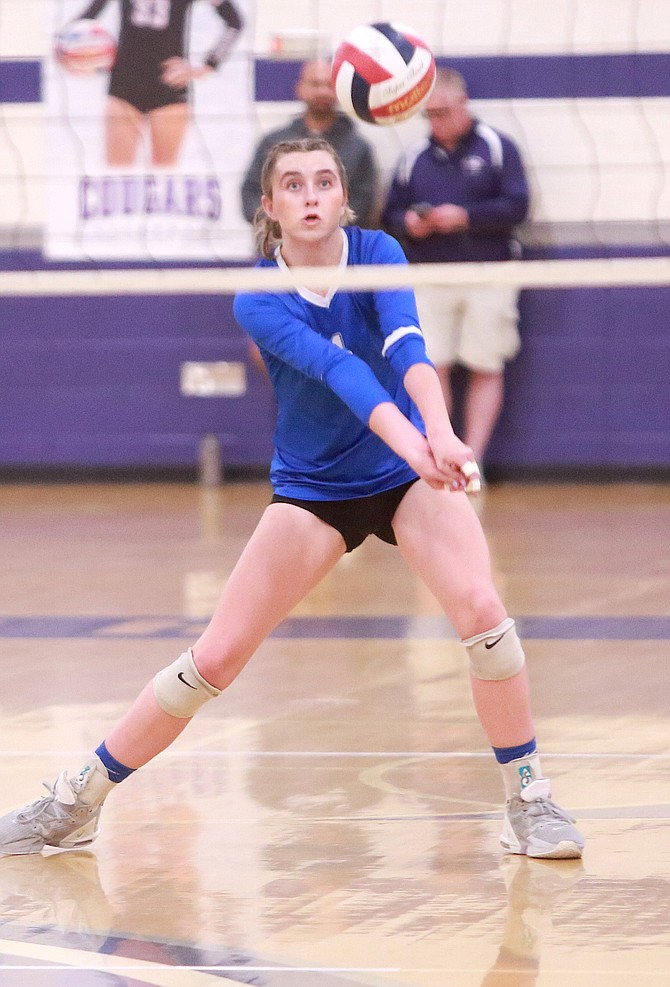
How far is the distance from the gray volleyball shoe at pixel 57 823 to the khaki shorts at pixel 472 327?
6475 millimetres

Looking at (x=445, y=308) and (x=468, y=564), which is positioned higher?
(x=468, y=564)

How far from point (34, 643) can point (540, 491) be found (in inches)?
191

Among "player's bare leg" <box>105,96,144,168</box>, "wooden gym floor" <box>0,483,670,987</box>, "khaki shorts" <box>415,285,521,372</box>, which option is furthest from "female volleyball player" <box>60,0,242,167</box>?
"wooden gym floor" <box>0,483,670,987</box>

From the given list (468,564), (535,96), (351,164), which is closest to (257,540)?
(468,564)

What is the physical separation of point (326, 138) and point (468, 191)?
2.88ft

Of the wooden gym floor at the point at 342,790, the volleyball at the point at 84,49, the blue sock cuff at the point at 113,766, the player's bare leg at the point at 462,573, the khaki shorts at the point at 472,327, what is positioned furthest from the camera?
the volleyball at the point at 84,49

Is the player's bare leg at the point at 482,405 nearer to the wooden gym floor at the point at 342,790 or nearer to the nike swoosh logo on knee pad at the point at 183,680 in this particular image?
the wooden gym floor at the point at 342,790

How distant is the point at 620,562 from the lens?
768cm

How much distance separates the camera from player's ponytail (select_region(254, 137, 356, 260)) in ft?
12.1

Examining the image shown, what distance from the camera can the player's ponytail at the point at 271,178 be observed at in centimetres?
369

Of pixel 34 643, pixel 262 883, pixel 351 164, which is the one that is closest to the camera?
pixel 262 883

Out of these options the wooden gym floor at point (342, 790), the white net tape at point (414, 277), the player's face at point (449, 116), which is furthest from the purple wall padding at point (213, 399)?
the white net tape at point (414, 277)

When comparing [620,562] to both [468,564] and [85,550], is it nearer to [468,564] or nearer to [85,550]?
[85,550]

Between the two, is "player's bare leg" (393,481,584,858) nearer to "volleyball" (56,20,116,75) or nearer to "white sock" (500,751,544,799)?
"white sock" (500,751,544,799)
